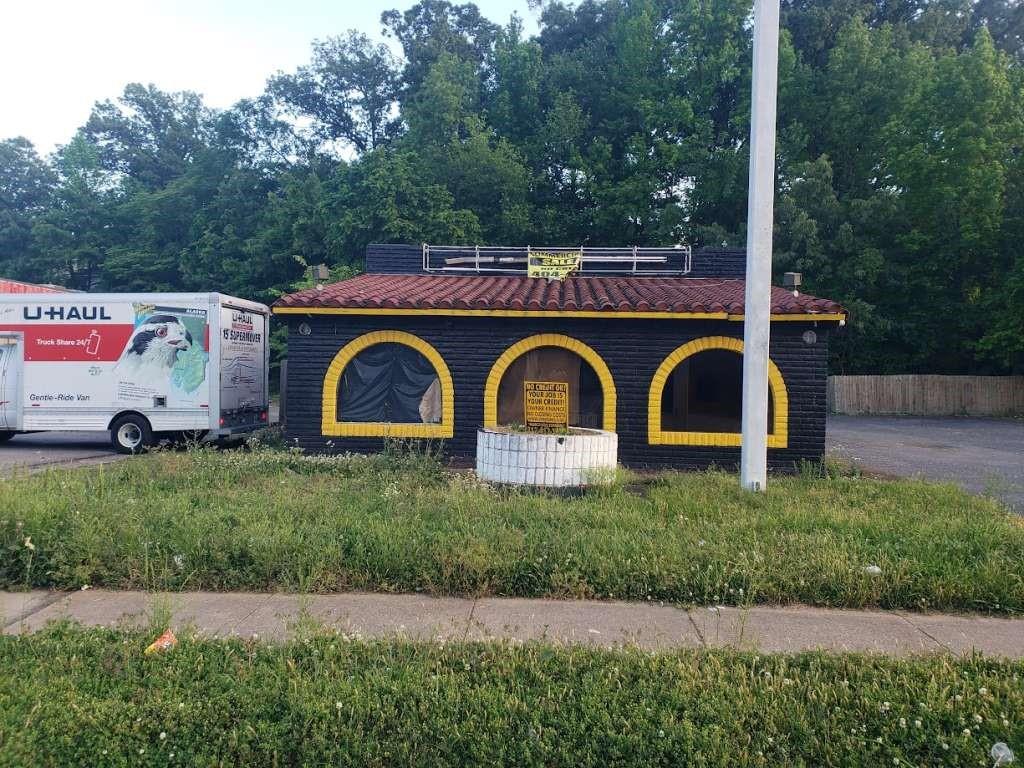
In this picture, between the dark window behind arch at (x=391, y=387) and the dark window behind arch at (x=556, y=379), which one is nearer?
the dark window behind arch at (x=391, y=387)

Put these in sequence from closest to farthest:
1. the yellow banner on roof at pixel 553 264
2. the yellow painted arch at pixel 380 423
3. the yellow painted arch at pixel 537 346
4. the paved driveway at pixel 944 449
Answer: the paved driveway at pixel 944 449 < the yellow painted arch at pixel 537 346 < the yellow painted arch at pixel 380 423 < the yellow banner on roof at pixel 553 264

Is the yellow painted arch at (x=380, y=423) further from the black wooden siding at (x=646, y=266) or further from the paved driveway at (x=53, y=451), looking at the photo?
the paved driveway at (x=53, y=451)

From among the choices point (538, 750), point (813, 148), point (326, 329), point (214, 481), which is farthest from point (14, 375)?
point (813, 148)

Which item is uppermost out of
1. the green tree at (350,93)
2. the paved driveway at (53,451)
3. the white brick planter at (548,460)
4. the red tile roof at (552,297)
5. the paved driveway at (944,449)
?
the green tree at (350,93)

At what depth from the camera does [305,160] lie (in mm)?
43625

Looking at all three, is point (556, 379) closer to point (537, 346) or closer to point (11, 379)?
point (537, 346)

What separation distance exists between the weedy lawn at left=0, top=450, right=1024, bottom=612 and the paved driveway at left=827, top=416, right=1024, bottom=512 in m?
3.12

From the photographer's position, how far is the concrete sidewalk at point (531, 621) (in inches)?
178

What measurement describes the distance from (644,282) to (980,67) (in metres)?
23.4

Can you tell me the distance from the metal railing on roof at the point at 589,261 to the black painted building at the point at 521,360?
98.7 inches

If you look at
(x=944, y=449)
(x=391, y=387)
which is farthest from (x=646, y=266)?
(x=944, y=449)

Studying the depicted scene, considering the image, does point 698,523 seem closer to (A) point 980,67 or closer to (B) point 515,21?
(A) point 980,67

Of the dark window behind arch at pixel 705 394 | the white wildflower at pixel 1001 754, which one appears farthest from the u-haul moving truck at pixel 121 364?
the white wildflower at pixel 1001 754

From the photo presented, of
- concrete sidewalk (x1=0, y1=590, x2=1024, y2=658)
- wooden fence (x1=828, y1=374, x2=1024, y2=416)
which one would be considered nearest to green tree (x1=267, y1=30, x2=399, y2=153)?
wooden fence (x1=828, y1=374, x2=1024, y2=416)
